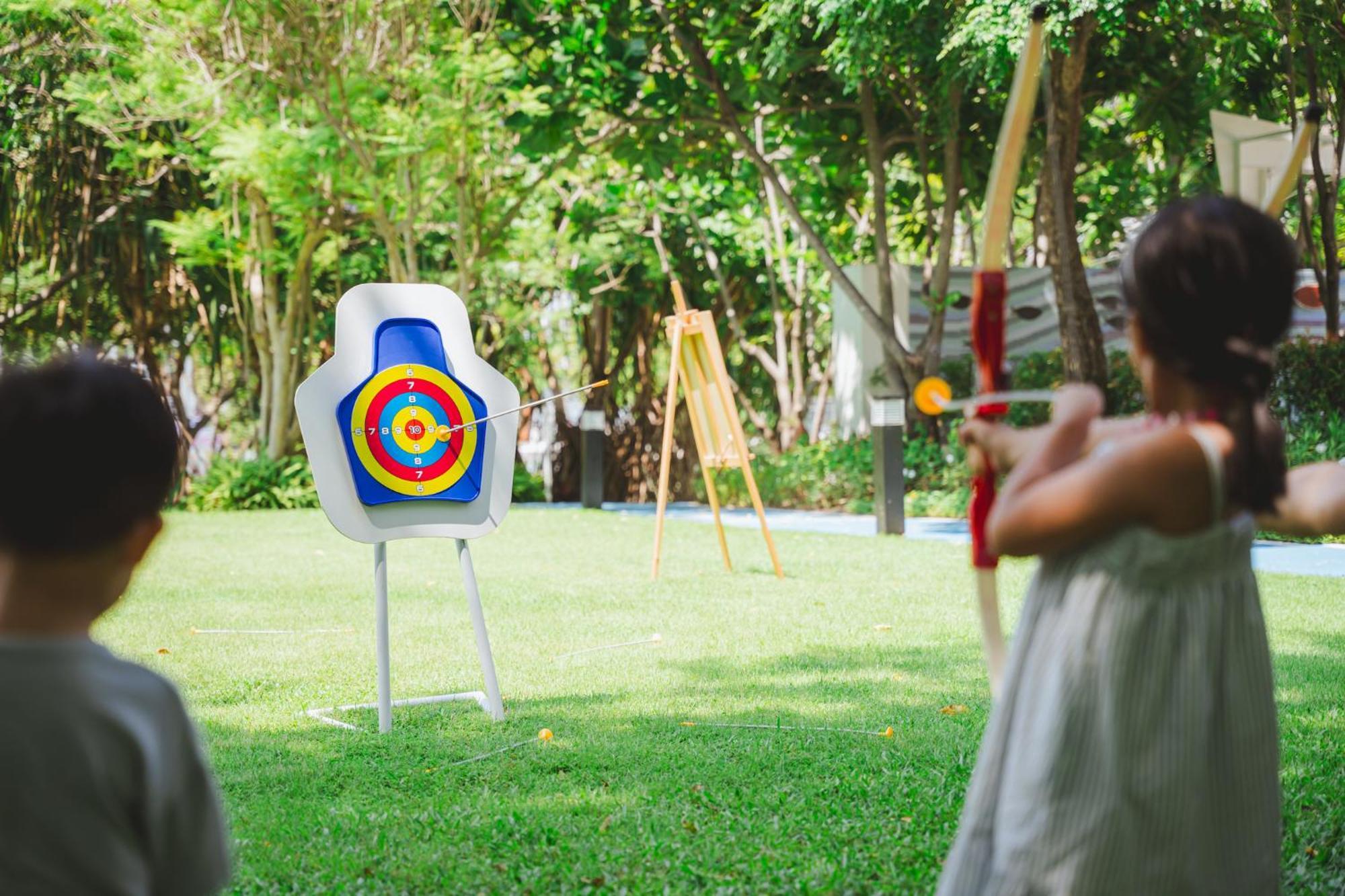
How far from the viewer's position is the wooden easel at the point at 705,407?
24.5 feet

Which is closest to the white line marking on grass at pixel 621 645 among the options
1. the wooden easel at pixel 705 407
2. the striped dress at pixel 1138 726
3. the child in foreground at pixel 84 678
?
the wooden easel at pixel 705 407

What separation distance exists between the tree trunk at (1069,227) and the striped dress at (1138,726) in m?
8.88

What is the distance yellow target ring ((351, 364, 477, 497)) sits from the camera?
4125 millimetres

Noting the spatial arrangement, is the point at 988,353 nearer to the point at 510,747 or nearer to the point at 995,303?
the point at 995,303

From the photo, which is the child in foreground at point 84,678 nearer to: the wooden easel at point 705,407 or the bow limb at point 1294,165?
the bow limb at point 1294,165

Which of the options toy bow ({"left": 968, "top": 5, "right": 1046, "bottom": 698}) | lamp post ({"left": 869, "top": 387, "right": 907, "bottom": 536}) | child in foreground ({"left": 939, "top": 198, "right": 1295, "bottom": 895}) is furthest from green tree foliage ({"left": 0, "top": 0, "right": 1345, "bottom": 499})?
child in foreground ({"left": 939, "top": 198, "right": 1295, "bottom": 895})

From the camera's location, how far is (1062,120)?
400 inches

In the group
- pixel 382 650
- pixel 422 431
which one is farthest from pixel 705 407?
pixel 382 650

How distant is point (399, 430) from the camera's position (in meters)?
4.16

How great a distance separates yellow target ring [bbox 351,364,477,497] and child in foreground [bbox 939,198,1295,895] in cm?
296

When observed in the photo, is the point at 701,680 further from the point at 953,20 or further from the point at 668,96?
the point at 668,96

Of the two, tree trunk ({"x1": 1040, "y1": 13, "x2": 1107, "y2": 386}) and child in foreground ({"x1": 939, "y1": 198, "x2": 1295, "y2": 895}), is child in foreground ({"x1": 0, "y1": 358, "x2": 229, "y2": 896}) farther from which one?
tree trunk ({"x1": 1040, "y1": 13, "x2": 1107, "y2": 386})

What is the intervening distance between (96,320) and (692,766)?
47.7 ft

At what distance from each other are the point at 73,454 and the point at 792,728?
3.08 meters
